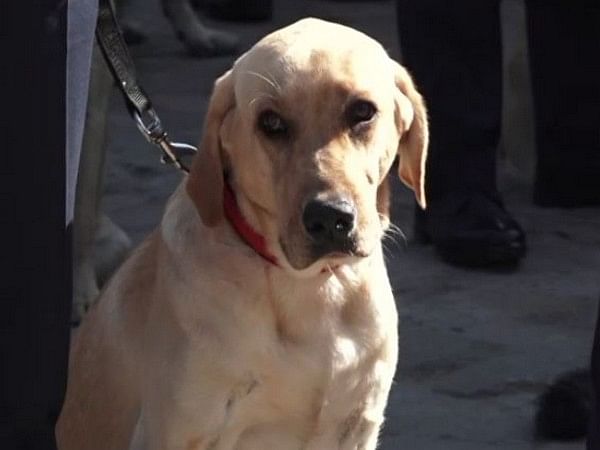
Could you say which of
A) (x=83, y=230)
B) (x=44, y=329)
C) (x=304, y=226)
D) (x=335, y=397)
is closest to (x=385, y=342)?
(x=335, y=397)

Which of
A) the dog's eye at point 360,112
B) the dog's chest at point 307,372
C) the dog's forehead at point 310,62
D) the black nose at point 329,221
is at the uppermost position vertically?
the dog's forehead at point 310,62

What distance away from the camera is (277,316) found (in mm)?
3330

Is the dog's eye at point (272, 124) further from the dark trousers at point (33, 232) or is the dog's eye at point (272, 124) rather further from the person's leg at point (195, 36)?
the person's leg at point (195, 36)

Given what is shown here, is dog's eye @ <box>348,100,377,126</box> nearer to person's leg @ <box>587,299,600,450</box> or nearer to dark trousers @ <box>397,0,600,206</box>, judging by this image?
person's leg @ <box>587,299,600,450</box>

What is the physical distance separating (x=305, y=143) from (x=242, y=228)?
246 millimetres

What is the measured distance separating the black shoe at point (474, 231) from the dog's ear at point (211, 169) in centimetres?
230

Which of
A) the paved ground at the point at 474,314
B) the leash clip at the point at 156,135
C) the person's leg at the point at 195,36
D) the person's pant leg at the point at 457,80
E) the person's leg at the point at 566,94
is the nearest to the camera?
the leash clip at the point at 156,135

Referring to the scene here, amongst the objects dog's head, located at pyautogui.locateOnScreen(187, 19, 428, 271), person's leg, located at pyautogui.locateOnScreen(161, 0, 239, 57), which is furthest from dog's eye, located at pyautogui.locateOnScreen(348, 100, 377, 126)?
person's leg, located at pyautogui.locateOnScreen(161, 0, 239, 57)

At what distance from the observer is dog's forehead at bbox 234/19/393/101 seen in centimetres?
316

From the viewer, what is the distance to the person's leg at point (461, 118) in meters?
5.39

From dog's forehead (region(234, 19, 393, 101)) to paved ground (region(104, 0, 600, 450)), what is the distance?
1.34 metres

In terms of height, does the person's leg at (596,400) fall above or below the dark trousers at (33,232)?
below

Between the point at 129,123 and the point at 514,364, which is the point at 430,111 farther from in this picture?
the point at 129,123

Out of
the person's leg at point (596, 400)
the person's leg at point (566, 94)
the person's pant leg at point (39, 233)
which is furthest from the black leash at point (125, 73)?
the person's leg at point (566, 94)
